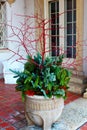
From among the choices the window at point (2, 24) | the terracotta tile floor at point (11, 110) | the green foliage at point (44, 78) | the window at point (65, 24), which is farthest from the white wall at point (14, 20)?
the green foliage at point (44, 78)

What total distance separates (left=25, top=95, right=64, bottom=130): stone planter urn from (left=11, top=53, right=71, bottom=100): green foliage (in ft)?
0.30

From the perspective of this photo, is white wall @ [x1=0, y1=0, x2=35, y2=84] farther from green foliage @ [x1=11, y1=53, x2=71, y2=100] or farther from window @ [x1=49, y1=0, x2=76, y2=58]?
green foliage @ [x1=11, y1=53, x2=71, y2=100]

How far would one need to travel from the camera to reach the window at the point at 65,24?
5.25m

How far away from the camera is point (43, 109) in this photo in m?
2.67

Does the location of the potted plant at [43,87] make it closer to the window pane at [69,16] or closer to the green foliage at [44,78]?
the green foliage at [44,78]

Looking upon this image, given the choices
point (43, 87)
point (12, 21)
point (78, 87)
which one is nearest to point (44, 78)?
point (43, 87)

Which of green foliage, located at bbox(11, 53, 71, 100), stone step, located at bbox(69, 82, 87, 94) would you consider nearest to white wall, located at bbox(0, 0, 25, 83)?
stone step, located at bbox(69, 82, 87, 94)

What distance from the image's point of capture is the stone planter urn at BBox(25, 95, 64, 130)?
266 cm

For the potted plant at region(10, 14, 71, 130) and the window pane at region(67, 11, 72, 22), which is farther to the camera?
the window pane at region(67, 11, 72, 22)

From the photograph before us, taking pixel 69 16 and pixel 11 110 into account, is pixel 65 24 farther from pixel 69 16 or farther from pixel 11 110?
pixel 11 110

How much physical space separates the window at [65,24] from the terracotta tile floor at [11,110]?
55.4 inches

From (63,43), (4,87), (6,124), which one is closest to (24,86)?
(6,124)

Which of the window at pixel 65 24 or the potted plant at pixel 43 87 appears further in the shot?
the window at pixel 65 24

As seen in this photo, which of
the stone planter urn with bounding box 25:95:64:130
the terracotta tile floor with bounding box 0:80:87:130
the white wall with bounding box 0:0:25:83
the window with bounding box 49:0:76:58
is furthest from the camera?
the white wall with bounding box 0:0:25:83
